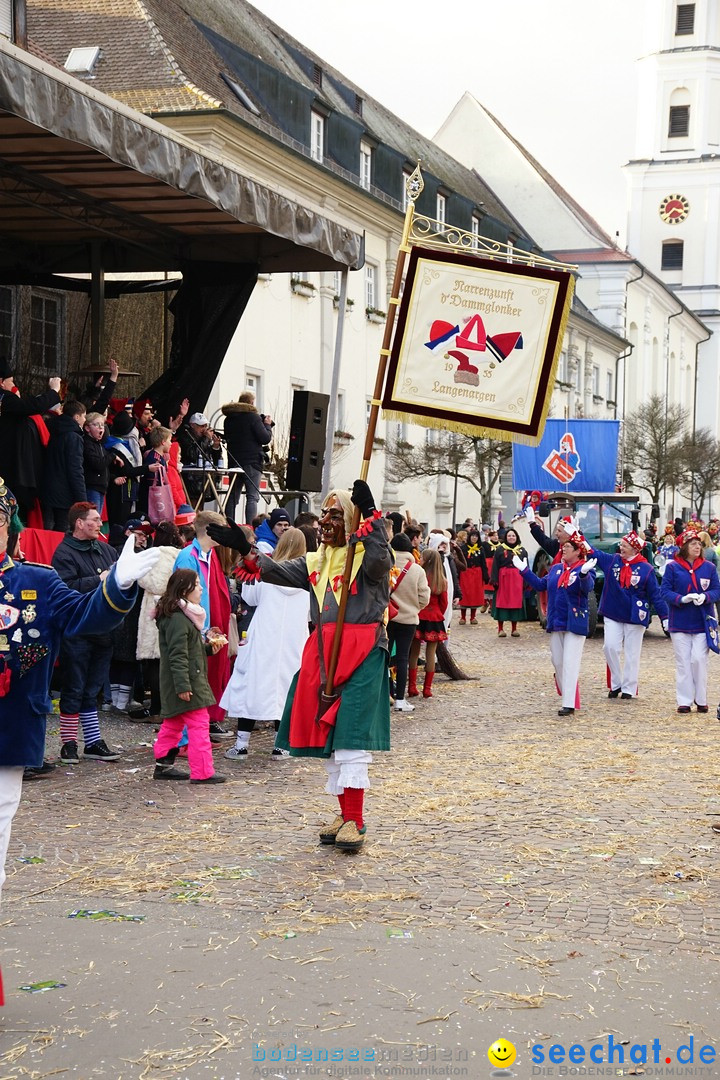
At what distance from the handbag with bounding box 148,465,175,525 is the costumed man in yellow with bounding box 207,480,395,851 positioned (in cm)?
580

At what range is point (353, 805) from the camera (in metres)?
7.43

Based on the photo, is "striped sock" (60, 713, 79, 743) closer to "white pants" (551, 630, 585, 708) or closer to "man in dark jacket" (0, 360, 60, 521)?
"man in dark jacket" (0, 360, 60, 521)

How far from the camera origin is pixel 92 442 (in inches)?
482

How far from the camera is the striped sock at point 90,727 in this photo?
10195 mm

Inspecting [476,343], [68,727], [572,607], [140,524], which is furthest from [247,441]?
[476,343]

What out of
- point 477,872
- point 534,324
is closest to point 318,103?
point 534,324

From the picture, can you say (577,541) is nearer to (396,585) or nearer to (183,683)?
(396,585)

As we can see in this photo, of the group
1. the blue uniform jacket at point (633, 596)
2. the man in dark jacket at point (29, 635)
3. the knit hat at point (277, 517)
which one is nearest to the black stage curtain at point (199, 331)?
the knit hat at point (277, 517)

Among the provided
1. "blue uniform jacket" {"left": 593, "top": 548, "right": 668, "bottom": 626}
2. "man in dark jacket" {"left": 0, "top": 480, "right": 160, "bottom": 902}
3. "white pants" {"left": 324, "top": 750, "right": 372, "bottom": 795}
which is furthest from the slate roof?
"man in dark jacket" {"left": 0, "top": 480, "right": 160, "bottom": 902}

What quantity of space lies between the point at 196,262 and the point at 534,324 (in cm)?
866

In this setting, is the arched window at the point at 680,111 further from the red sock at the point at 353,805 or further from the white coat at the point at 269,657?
the red sock at the point at 353,805

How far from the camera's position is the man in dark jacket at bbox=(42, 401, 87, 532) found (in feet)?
38.8

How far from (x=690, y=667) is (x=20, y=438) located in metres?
7.14

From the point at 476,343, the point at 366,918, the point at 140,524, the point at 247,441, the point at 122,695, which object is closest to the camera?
the point at 366,918
